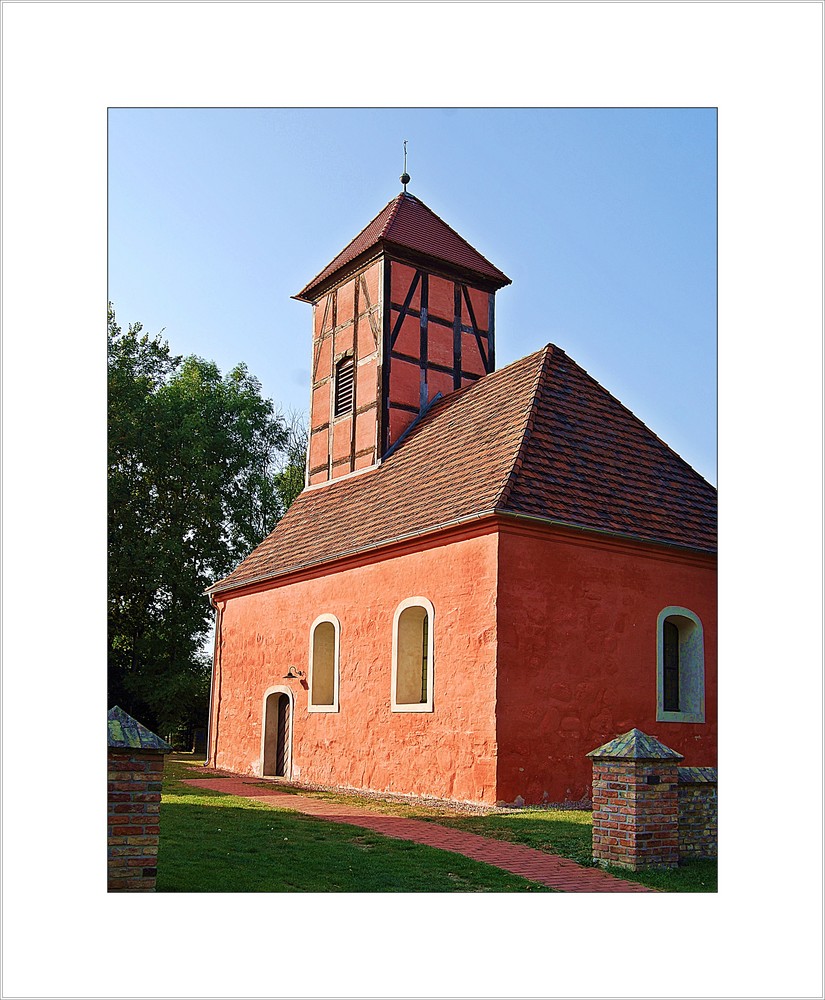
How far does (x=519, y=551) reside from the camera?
12859mm

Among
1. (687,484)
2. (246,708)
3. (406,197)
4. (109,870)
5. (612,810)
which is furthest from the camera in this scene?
(406,197)

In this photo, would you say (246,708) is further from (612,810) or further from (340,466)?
(612,810)

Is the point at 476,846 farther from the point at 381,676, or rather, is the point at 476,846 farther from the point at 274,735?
the point at 274,735

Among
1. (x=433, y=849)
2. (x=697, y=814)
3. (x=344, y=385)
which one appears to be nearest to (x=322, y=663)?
(x=344, y=385)

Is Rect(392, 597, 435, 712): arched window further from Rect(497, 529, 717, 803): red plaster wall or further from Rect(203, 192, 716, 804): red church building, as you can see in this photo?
Rect(497, 529, 717, 803): red plaster wall

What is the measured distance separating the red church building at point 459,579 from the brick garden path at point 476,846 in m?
1.53

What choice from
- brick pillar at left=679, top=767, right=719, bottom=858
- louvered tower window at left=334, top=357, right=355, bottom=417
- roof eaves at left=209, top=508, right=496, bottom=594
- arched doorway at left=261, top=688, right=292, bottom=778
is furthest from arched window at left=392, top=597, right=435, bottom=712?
louvered tower window at left=334, top=357, right=355, bottom=417

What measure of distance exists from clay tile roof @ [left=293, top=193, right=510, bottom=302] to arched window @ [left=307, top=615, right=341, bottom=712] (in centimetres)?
723

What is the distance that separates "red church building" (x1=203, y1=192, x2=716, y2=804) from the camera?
1278 cm

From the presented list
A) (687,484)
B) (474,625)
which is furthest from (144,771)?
(687,484)

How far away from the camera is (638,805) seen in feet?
26.6

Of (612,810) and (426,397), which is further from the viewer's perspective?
(426,397)

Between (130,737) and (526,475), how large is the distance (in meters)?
7.96

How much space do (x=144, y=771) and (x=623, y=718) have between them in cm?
823
